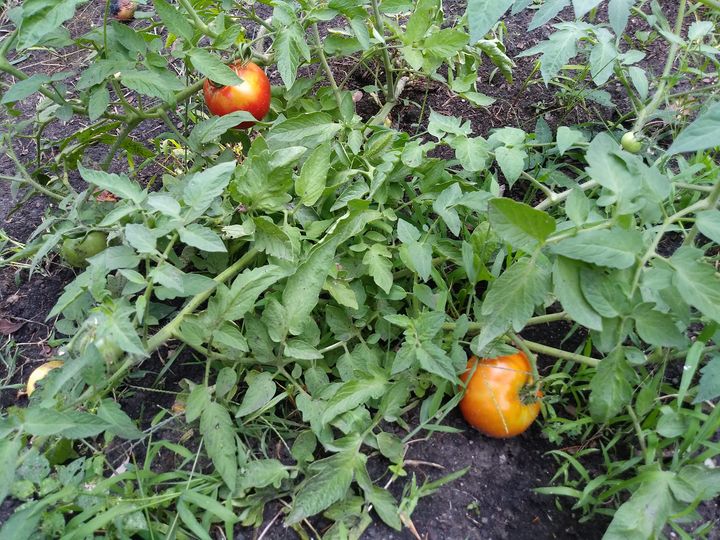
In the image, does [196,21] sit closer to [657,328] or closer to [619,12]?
[619,12]

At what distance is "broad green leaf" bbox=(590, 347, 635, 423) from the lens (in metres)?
1.15

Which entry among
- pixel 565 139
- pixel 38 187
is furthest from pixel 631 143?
pixel 38 187

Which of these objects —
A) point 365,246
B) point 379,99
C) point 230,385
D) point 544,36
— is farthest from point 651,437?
point 544,36

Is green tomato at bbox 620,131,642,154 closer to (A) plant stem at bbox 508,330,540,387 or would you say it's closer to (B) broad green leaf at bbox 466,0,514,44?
(A) plant stem at bbox 508,330,540,387

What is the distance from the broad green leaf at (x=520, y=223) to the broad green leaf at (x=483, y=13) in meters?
0.30

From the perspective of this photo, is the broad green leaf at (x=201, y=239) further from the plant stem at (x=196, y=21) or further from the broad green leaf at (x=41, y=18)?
the plant stem at (x=196, y=21)

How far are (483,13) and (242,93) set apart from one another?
0.90m

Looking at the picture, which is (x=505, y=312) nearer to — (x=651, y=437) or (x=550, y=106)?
(x=651, y=437)

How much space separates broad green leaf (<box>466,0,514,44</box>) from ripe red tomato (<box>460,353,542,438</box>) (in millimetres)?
773

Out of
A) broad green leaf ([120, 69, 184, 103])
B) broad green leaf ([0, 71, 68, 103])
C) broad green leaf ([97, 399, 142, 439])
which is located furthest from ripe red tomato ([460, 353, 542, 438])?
broad green leaf ([0, 71, 68, 103])

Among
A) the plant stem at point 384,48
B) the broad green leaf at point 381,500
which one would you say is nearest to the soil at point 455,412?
the broad green leaf at point 381,500

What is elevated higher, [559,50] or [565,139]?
[559,50]

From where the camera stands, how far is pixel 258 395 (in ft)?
4.65

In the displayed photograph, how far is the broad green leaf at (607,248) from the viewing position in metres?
1.06
